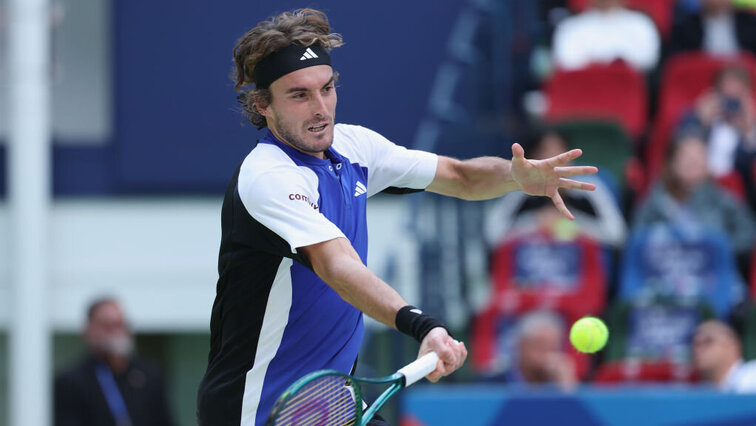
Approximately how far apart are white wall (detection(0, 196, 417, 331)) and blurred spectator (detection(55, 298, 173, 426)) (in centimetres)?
223

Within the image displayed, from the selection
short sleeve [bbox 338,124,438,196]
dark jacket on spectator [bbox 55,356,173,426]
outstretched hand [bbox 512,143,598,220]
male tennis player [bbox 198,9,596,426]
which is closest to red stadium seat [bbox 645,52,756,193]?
dark jacket on spectator [bbox 55,356,173,426]

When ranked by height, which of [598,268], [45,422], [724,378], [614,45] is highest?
[614,45]

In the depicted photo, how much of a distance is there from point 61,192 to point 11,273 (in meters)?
1.56

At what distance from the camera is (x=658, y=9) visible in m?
11.3

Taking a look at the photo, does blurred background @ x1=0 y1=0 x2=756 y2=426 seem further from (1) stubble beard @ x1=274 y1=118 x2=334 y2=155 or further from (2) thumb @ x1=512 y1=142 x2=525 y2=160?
(1) stubble beard @ x1=274 y1=118 x2=334 y2=155

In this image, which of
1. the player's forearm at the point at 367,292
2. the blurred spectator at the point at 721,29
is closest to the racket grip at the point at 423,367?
the player's forearm at the point at 367,292

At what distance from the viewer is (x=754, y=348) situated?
25.9 ft

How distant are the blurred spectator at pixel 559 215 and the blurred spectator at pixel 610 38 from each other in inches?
54.0

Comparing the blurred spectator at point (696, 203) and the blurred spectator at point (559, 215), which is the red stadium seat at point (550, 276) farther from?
the blurred spectator at point (696, 203)

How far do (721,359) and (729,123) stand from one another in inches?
107

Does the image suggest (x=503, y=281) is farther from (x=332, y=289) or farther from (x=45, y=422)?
(x=332, y=289)

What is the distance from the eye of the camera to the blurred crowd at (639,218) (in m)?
7.97

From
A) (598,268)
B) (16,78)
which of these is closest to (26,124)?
(16,78)

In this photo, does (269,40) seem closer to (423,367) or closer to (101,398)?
(423,367)
